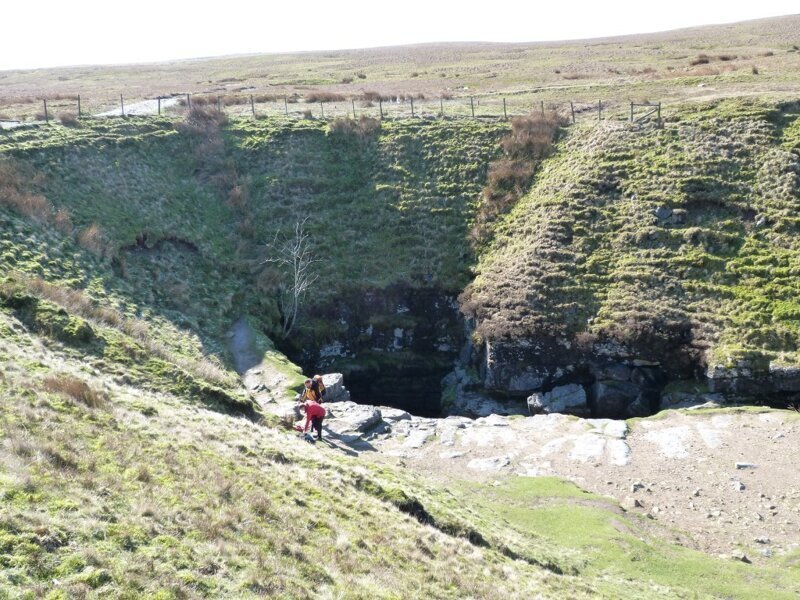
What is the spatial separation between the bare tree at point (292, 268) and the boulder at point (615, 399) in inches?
709

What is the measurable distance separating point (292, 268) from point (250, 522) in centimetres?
3214

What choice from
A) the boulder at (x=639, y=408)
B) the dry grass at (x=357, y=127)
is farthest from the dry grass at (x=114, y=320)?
the dry grass at (x=357, y=127)

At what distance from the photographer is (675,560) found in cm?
2011

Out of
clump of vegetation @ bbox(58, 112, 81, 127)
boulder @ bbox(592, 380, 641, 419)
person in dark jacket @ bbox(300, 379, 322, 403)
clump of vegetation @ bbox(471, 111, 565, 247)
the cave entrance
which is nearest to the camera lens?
person in dark jacket @ bbox(300, 379, 322, 403)

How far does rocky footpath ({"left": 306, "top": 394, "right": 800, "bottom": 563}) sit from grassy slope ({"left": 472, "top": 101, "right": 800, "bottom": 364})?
6.05 meters

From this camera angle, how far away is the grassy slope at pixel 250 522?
35.5ft

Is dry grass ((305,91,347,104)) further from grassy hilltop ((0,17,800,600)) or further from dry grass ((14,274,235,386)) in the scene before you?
dry grass ((14,274,235,386))

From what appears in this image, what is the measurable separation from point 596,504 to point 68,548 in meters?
18.0

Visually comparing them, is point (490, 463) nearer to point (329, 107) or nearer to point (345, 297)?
point (345, 297)

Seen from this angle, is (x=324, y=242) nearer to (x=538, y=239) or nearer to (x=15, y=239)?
(x=538, y=239)

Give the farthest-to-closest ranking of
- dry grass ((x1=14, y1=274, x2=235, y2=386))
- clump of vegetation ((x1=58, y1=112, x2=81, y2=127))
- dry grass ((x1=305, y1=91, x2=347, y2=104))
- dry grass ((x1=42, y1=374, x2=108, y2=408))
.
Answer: dry grass ((x1=305, y1=91, x2=347, y2=104))
clump of vegetation ((x1=58, y1=112, x2=81, y2=127))
dry grass ((x1=14, y1=274, x2=235, y2=386))
dry grass ((x1=42, y1=374, x2=108, y2=408))

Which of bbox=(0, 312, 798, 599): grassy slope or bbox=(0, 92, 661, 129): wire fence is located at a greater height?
bbox=(0, 92, 661, 129): wire fence

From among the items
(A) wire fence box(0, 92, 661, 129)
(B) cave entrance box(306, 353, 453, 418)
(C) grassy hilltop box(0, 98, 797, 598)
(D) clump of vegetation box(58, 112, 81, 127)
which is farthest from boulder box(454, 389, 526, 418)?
(D) clump of vegetation box(58, 112, 81, 127)

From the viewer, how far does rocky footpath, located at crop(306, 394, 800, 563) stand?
74.7 ft
